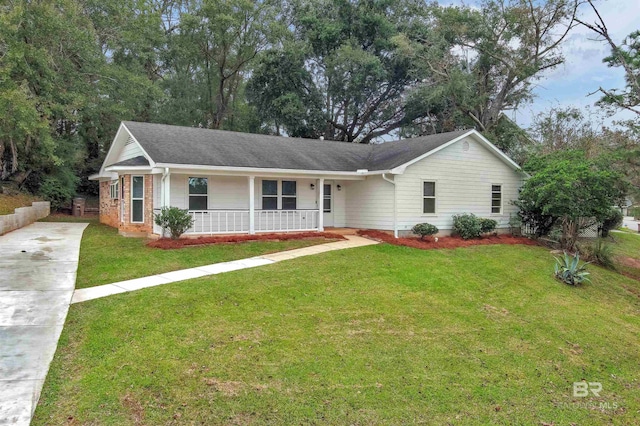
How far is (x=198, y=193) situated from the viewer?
14578mm

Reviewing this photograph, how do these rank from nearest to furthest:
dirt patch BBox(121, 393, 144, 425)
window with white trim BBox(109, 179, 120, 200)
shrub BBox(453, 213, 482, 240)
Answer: dirt patch BBox(121, 393, 144, 425), shrub BBox(453, 213, 482, 240), window with white trim BBox(109, 179, 120, 200)

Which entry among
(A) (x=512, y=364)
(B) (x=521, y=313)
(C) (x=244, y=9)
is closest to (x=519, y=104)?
(C) (x=244, y=9)

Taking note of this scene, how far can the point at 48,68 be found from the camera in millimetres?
19562

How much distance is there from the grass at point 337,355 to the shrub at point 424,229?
535 cm

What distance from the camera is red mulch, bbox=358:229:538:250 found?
14.0 metres

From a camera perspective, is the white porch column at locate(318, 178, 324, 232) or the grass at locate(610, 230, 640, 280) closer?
the grass at locate(610, 230, 640, 280)

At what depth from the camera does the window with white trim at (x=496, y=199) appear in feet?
58.4

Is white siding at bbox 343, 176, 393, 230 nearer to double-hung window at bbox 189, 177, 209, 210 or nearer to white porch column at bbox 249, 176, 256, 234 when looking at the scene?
white porch column at bbox 249, 176, 256, 234

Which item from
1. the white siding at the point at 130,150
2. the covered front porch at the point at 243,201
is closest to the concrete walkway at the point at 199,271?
the covered front porch at the point at 243,201

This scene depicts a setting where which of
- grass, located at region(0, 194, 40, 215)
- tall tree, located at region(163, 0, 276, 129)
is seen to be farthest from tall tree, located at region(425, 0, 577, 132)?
grass, located at region(0, 194, 40, 215)

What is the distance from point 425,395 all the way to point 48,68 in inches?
846

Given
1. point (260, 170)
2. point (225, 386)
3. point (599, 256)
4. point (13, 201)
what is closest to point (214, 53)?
point (13, 201)

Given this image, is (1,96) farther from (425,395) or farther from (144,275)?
(425,395)

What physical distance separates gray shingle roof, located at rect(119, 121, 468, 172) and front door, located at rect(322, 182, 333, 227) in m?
1.09
